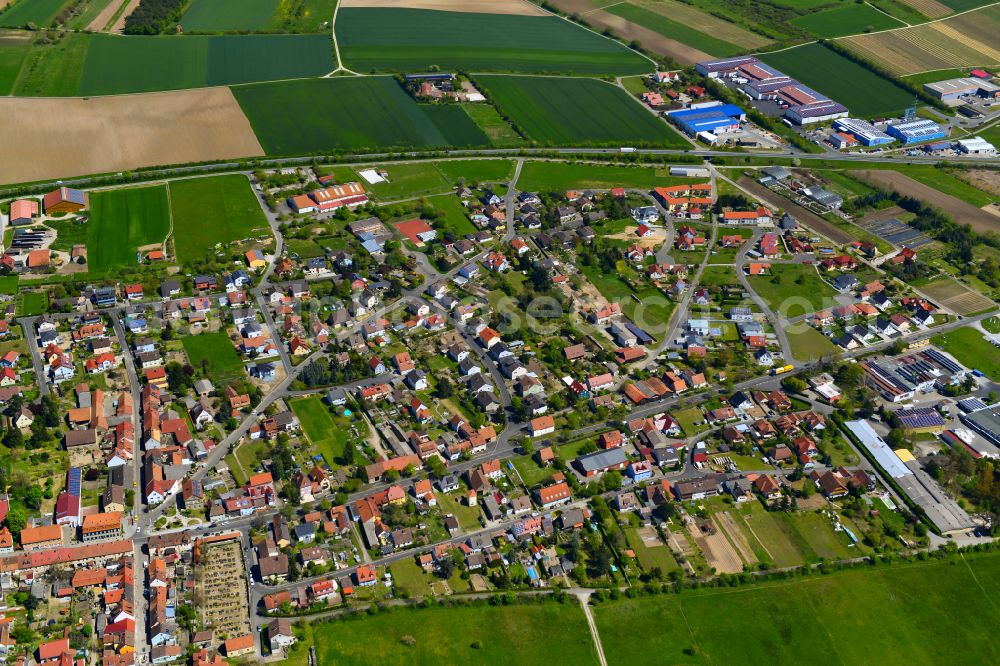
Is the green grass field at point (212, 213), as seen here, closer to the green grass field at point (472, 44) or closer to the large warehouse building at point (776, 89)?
the green grass field at point (472, 44)

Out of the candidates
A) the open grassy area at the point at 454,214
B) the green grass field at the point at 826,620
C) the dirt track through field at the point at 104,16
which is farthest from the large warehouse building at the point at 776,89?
the dirt track through field at the point at 104,16

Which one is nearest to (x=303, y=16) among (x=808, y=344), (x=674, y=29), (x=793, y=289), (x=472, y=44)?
(x=472, y=44)

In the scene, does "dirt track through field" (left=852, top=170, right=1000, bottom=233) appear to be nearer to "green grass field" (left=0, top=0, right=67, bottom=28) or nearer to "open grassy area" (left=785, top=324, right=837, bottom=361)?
"open grassy area" (left=785, top=324, right=837, bottom=361)

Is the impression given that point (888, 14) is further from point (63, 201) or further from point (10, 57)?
point (10, 57)

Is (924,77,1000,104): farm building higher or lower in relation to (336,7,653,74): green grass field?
higher

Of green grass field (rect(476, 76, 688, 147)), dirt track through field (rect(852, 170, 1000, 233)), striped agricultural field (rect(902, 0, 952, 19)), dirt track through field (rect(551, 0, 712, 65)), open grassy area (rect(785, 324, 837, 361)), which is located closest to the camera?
open grassy area (rect(785, 324, 837, 361))

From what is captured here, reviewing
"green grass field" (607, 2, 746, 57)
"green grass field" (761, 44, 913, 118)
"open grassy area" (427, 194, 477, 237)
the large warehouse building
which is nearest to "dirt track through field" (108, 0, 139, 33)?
"open grassy area" (427, 194, 477, 237)

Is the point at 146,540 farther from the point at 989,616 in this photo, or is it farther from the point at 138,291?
the point at 989,616
